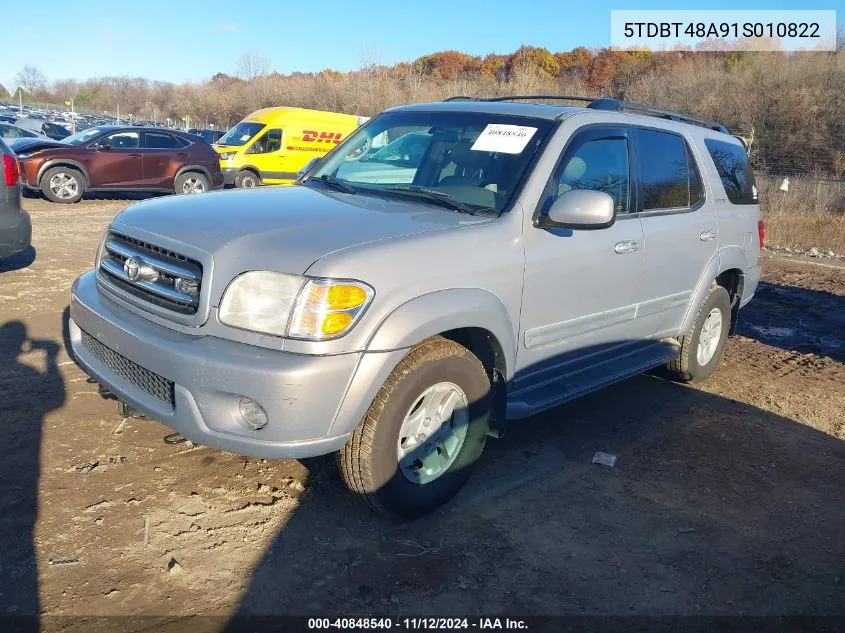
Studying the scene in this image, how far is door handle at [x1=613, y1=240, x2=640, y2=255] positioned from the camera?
414 cm

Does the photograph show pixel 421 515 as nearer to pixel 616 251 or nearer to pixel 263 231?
pixel 263 231

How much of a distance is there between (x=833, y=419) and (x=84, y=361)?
4952 mm

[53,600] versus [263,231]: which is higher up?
[263,231]

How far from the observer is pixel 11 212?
666cm

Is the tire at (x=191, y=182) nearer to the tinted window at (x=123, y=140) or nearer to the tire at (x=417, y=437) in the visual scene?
the tinted window at (x=123, y=140)

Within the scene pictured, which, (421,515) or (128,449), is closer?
(421,515)

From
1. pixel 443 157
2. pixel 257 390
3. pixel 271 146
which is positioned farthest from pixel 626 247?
pixel 271 146

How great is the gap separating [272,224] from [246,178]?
52.3 ft

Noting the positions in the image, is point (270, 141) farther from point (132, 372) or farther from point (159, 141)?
point (132, 372)

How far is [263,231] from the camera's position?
309 centimetres

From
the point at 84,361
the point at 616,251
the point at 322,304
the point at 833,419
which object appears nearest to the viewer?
the point at 322,304

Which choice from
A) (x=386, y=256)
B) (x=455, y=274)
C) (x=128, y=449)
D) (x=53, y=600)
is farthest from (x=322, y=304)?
(x=128, y=449)

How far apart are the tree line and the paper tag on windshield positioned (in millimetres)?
24367

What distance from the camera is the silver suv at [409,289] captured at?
9.43ft
